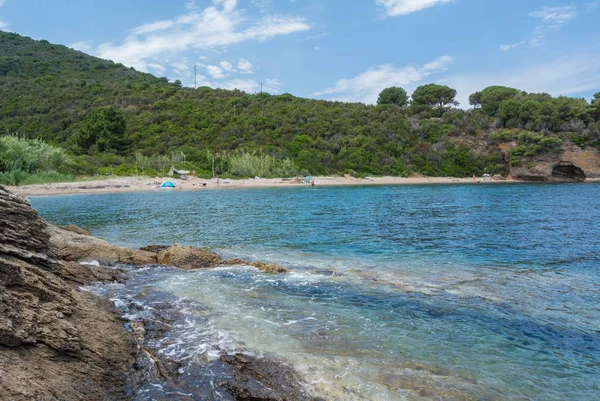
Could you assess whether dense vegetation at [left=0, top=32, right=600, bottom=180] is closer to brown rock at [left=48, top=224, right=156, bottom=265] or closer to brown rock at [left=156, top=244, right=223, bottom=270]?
brown rock at [left=48, top=224, right=156, bottom=265]

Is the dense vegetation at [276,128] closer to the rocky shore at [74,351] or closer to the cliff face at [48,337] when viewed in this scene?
the rocky shore at [74,351]

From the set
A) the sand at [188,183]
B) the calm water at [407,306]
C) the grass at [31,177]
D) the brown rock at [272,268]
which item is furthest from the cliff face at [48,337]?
the grass at [31,177]

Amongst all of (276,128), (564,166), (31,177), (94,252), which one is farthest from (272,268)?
(564,166)

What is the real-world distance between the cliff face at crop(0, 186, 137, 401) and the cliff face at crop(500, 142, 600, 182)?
216 ft

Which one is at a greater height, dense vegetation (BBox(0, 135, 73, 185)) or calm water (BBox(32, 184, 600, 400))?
dense vegetation (BBox(0, 135, 73, 185))

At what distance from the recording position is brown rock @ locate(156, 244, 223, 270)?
11250mm

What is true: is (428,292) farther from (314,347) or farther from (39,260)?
(39,260)

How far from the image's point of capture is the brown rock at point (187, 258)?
36.9 ft

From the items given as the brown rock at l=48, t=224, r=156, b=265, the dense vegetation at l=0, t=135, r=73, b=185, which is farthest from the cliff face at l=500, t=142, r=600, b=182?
the dense vegetation at l=0, t=135, r=73, b=185

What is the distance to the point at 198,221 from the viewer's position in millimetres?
21078

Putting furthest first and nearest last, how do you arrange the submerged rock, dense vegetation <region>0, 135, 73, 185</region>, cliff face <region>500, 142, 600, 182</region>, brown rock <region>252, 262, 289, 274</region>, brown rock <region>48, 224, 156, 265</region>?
cliff face <region>500, 142, 600, 182</region> < dense vegetation <region>0, 135, 73, 185</region> < brown rock <region>48, 224, 156, 265</region> < brown rock <region>252, 262, 289, 274</region> < the submerged rock

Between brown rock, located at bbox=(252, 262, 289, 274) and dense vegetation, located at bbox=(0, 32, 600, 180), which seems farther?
dense vegetation, located at bbox=(0, 32, 600, 180)

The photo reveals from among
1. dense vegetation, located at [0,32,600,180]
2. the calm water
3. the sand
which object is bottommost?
the calm water

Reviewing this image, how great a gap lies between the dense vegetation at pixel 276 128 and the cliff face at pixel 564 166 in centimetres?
147
